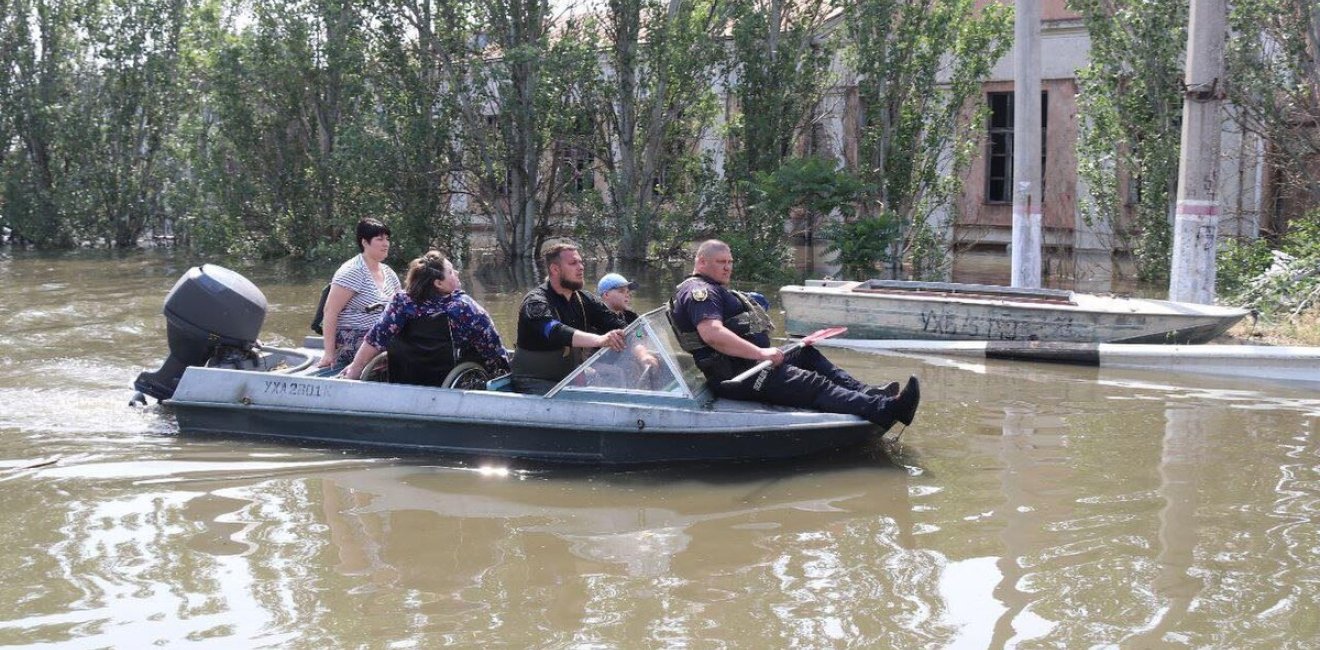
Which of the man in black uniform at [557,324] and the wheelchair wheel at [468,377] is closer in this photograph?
the man in black uniform at [557,324]

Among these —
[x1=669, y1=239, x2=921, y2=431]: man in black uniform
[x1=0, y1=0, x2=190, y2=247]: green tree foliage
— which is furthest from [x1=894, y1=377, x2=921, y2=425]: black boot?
[x1=0, y1=0, x2=190, y2=247]: green tree foliage

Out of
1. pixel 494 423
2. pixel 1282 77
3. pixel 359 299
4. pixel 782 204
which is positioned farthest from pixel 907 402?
pixel 1282 77

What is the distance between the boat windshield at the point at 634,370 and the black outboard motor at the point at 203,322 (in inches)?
111

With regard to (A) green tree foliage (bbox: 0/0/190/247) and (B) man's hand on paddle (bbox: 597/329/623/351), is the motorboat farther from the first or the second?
(A) green tree foliage (bbox: 0/0/190/247)

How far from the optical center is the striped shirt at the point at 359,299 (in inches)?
360

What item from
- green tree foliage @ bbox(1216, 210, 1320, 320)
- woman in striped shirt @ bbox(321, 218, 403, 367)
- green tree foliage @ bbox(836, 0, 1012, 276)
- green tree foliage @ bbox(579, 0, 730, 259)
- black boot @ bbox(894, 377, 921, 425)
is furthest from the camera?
green tree foliage @ bbox(579, 0, 730, 259)

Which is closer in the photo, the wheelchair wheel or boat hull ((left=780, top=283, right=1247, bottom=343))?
the wheelchair wheel

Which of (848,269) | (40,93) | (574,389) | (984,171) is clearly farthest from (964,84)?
(40,93)

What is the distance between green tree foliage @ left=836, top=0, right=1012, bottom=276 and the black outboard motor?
12.4 m

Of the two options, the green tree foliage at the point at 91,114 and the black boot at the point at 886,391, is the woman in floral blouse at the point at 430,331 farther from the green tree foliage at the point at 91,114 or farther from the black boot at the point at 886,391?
the green tree foliage at the point at 91,114

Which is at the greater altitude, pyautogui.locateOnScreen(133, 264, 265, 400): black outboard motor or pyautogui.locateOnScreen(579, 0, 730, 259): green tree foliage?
pyautogui.locateOnScreen(579, 0, 730, 259): green tree foliage

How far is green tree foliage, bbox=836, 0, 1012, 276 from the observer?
2020 cm

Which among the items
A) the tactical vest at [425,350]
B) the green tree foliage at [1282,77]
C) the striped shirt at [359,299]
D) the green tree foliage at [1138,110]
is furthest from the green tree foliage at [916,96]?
the tactical vest at [425,350]

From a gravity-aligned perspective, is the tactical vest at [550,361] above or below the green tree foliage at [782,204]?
below
